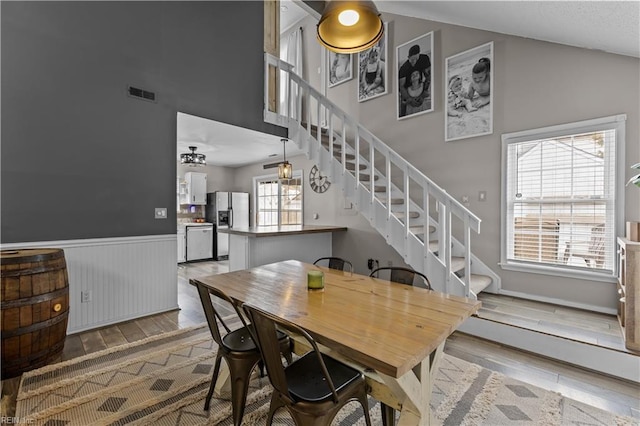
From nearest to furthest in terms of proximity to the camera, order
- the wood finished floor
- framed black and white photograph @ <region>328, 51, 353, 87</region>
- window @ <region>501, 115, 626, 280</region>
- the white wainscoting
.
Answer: the wood finished floor → the white wainscoting → window @ <region>501, 115, 626, 280</region> → framed black and white photograph @ <region>328, 51, 353, 87</region>

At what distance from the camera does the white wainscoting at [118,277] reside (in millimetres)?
2939

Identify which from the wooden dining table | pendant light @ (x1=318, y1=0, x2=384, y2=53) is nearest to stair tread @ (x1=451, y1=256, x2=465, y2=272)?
the wooden dining table

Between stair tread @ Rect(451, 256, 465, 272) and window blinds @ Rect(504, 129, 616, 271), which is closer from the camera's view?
window blinds @ Rect(504, 129, 616, 271)

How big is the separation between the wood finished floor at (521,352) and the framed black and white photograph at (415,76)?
285 centimetres

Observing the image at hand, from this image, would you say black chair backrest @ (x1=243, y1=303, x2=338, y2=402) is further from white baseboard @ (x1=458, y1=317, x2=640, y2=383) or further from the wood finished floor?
white baseboard @ (x1=458, y1=317, x2=640, y2=383)

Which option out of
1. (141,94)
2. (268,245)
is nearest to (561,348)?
(268,245)

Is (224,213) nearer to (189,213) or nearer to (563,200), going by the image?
(189,213)

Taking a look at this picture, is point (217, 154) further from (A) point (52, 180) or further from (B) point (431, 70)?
(B) point (431, 70)

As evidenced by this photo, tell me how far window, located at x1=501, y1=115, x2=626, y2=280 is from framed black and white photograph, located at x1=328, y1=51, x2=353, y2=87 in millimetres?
3094

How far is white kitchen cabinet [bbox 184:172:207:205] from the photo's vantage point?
7137 millimetres

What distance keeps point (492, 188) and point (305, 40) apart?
16.5ft

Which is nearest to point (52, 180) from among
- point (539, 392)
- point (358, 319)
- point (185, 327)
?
point (185, 327)

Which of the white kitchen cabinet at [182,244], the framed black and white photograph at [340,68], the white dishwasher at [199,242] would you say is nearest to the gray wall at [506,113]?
the framed black and white photograph at [340,68]

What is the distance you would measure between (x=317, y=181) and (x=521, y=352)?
415 centimetres
